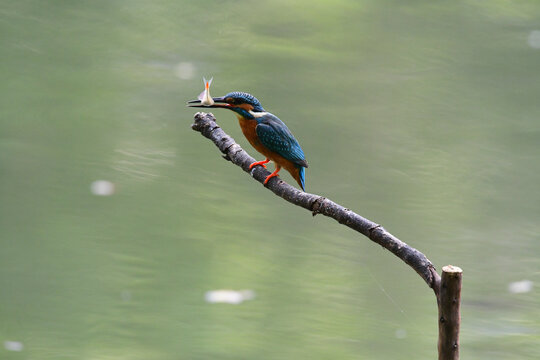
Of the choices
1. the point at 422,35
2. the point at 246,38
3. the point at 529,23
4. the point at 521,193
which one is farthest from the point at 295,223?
the point at 529,23

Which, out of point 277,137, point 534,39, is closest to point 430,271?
point 277,137

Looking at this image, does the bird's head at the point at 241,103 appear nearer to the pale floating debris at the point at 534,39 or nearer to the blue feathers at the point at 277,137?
the blue feathers at the point at 277,137

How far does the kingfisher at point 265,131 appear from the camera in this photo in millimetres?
1225

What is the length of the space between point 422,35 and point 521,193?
1234 mm

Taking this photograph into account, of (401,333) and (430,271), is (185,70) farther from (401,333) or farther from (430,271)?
(430,271)

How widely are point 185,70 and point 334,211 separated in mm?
2527

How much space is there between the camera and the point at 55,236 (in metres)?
2.52

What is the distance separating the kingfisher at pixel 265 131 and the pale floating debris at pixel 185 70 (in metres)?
2.21

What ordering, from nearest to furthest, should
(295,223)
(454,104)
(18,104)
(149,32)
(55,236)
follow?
(55,236)
(295,223)
(18,104)
(454,104)
(149,32)

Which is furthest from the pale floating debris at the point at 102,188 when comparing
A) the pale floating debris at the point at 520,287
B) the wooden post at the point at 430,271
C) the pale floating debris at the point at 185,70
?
the wooden post at the point at 430,271


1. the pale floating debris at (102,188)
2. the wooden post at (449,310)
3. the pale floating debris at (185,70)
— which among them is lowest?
the wooden post at (449,310)

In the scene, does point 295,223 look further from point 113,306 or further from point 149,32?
point 149,32

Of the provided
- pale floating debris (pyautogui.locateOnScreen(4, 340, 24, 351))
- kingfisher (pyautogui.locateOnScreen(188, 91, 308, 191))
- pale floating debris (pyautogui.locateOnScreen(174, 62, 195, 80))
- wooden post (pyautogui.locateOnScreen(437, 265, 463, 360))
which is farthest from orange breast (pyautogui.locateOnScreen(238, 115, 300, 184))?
pale floating debris (pyautogui.locateOnScreen(174, 62, 195, 80))

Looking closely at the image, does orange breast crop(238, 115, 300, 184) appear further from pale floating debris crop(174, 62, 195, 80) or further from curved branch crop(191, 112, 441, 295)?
pale floating debris crop(174, 62, 195, 80)
